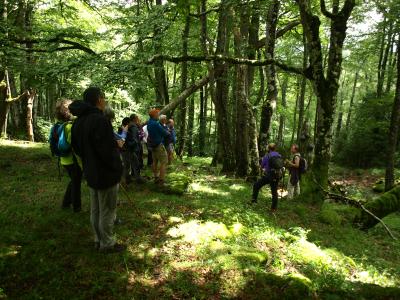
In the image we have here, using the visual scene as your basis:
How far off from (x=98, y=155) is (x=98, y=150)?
94mm

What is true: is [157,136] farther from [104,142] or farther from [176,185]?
[104,142]

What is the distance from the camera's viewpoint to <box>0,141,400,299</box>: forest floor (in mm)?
5031

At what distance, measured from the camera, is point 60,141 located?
6539 millimetres

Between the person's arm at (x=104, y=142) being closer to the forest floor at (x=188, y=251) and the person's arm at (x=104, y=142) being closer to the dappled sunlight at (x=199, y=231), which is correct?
the forest floor at (x=188, y=251)

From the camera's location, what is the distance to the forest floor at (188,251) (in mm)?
5031

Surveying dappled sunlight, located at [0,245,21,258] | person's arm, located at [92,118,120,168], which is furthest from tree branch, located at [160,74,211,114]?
person's arm, located at [92,118,120,168]

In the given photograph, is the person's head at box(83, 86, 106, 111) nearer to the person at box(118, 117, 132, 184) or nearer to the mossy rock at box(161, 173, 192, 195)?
the person at box(118, 117, 132, 184)

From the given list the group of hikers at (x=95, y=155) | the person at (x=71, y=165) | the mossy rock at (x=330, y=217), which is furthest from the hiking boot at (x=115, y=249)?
the mossy rock at (x=330, y=217)

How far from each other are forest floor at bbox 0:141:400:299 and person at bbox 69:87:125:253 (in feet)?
2.49

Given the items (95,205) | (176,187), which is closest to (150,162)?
(176,187)

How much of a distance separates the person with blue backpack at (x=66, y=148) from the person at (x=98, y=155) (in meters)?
1.23

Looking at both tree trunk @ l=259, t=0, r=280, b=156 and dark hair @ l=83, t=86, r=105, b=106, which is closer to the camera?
dark hair @ l=83, t=86, r=105, b=106

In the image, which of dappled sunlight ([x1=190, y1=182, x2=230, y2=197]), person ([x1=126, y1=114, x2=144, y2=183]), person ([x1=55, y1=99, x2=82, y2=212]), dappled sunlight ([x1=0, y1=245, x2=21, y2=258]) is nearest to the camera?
dappled sunlight ([x1=0, y1=245, x2=21, y2=258])

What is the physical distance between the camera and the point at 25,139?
18.3m
